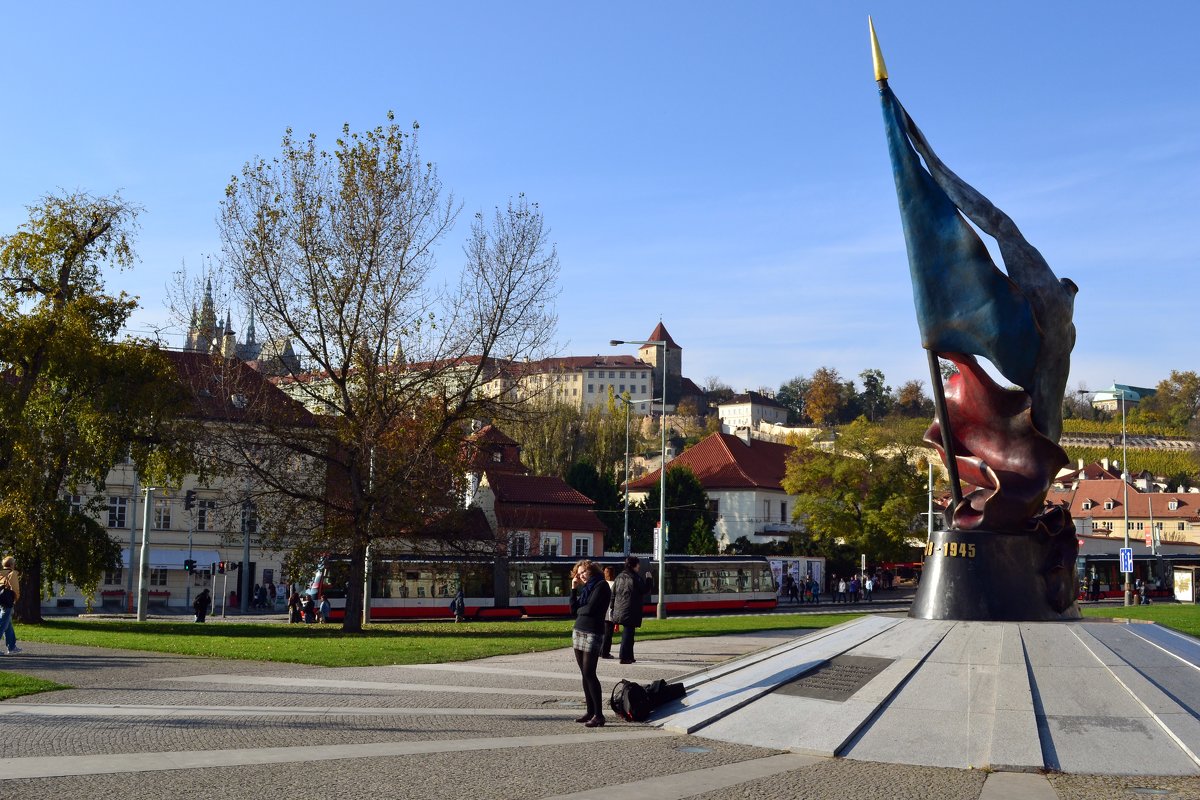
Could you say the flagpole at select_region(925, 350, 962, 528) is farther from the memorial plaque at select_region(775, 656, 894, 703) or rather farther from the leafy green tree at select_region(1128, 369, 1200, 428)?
the leafy green tree at select_region(1128, 369, 1200, 428)

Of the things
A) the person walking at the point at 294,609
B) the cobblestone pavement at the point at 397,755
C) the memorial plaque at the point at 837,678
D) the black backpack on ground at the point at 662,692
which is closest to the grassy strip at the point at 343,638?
the cobblestone pavement at the point at 397,755

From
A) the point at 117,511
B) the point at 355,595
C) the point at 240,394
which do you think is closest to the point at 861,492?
the point at 117,511

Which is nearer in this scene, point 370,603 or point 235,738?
point 235,738

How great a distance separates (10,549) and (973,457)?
83.5ft

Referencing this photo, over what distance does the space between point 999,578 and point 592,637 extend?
22.0 feet

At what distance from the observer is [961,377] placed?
1833cm

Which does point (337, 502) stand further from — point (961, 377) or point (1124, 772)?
point (1124, 772)

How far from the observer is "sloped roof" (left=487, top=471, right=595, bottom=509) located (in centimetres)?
6866

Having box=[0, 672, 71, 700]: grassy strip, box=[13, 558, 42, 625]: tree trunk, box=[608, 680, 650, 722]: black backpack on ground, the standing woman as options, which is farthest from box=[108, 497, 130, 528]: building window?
the standing woman

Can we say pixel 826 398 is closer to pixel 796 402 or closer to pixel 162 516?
pixel 796 402

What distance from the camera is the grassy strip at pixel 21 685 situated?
14.5 metres

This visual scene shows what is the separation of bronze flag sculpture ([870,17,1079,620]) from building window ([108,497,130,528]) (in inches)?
2054

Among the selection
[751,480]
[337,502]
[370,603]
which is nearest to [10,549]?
[337,502]

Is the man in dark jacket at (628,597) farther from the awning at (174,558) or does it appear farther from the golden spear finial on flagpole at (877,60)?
the awning at (174,558)
